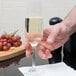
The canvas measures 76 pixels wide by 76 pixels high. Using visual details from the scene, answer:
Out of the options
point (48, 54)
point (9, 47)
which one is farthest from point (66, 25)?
point (9, 47)

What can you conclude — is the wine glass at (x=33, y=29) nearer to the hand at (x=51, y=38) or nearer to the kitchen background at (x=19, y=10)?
the hand at (x=51, y=38)

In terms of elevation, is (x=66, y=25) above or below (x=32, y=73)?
above

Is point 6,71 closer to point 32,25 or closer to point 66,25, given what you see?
point 32,25

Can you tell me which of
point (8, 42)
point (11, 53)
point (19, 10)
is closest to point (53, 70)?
point (11, 53)

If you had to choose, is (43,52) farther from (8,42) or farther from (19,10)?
(19,10)

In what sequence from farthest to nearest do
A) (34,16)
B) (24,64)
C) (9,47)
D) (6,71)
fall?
(9,47), (24,64), (6,71), (34,16)

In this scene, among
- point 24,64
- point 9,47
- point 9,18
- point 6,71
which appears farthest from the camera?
point 9,18

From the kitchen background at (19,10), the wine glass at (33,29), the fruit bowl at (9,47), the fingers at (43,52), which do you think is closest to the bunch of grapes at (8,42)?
the fruit bowl at (9,47)
